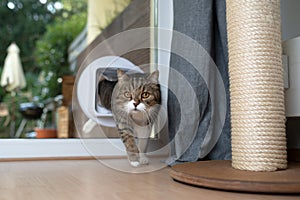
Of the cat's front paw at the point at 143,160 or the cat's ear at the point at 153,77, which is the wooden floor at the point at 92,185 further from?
the cat's ear at the point at 153,77

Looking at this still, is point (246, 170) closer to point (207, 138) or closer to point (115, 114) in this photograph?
point (207, 138)

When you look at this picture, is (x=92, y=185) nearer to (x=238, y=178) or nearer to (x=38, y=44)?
(x=238, y=178)

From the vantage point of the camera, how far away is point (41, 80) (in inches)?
178

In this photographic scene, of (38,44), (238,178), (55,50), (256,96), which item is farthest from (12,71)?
(238,178)

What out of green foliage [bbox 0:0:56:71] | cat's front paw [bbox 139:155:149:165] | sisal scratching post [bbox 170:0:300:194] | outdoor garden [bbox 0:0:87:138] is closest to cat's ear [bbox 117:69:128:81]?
cat's front paw [bbox 139:155:149:165]

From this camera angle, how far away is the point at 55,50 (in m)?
4.50

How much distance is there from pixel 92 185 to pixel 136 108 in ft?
1.35

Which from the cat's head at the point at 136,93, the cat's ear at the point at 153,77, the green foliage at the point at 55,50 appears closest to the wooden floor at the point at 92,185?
the cat's head at the point at 136,93

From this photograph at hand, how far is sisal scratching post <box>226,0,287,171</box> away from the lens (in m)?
1.07

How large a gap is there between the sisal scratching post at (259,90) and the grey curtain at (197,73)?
0.81 ft

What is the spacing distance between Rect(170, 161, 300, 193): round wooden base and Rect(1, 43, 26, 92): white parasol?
384 centimetres

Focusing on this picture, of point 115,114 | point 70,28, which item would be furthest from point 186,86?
point 70,28

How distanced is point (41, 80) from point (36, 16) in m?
0.84

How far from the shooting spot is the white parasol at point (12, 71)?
4.44 metres
